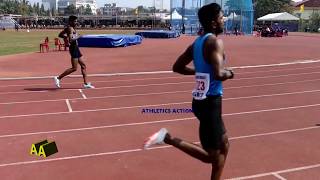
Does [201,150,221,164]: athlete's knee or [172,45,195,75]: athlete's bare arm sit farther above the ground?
[172,45,195,75]: athlete's bare arm

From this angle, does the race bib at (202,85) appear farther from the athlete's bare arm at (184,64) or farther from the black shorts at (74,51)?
the black shorts at (74,51)

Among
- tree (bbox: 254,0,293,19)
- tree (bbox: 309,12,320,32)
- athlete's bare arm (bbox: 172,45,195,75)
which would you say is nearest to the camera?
athlete's bare arm (bbox: 172,45,195,75)

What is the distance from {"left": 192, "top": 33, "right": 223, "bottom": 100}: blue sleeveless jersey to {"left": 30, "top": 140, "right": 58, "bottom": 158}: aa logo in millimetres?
2699

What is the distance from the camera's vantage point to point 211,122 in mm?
3752

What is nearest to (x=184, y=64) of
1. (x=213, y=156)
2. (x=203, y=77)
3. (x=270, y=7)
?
(x=203, y=77)

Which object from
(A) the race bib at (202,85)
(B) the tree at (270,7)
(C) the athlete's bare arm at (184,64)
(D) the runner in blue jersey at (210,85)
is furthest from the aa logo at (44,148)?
(B) the tree at (270,7)

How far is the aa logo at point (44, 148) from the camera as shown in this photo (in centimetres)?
577

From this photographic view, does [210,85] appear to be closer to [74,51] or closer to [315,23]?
[74,51]

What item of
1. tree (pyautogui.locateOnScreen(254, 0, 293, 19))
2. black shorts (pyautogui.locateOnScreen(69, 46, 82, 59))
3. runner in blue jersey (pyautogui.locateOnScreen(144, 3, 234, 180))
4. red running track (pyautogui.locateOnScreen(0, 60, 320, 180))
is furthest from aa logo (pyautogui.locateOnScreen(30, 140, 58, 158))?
tree (pyautogui.locateOnScreen(254, 0, 293, 19))

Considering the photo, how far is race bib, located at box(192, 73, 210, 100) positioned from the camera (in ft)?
12.4

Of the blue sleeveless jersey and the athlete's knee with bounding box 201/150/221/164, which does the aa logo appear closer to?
the athlete's knee with bounding box 201/150/221/164

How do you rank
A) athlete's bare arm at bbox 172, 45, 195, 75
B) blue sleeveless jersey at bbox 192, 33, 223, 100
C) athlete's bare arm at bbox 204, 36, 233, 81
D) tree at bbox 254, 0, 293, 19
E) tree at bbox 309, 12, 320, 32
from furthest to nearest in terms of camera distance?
1. tree at bbox 254, 0, 293, 19
2. tree at bbox 309, 12, 320, 32
3. athlete's bare arm at bbox 172, 45, 195, 75
4. blue sleeveless jersey at bbox 192, 33, 223, 100
5. athlete's bare arm at bbox 204, 36, 233, 81

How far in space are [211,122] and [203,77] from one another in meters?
0.38

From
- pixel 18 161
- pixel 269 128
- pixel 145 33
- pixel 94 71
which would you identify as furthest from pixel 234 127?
pixel 145 33
